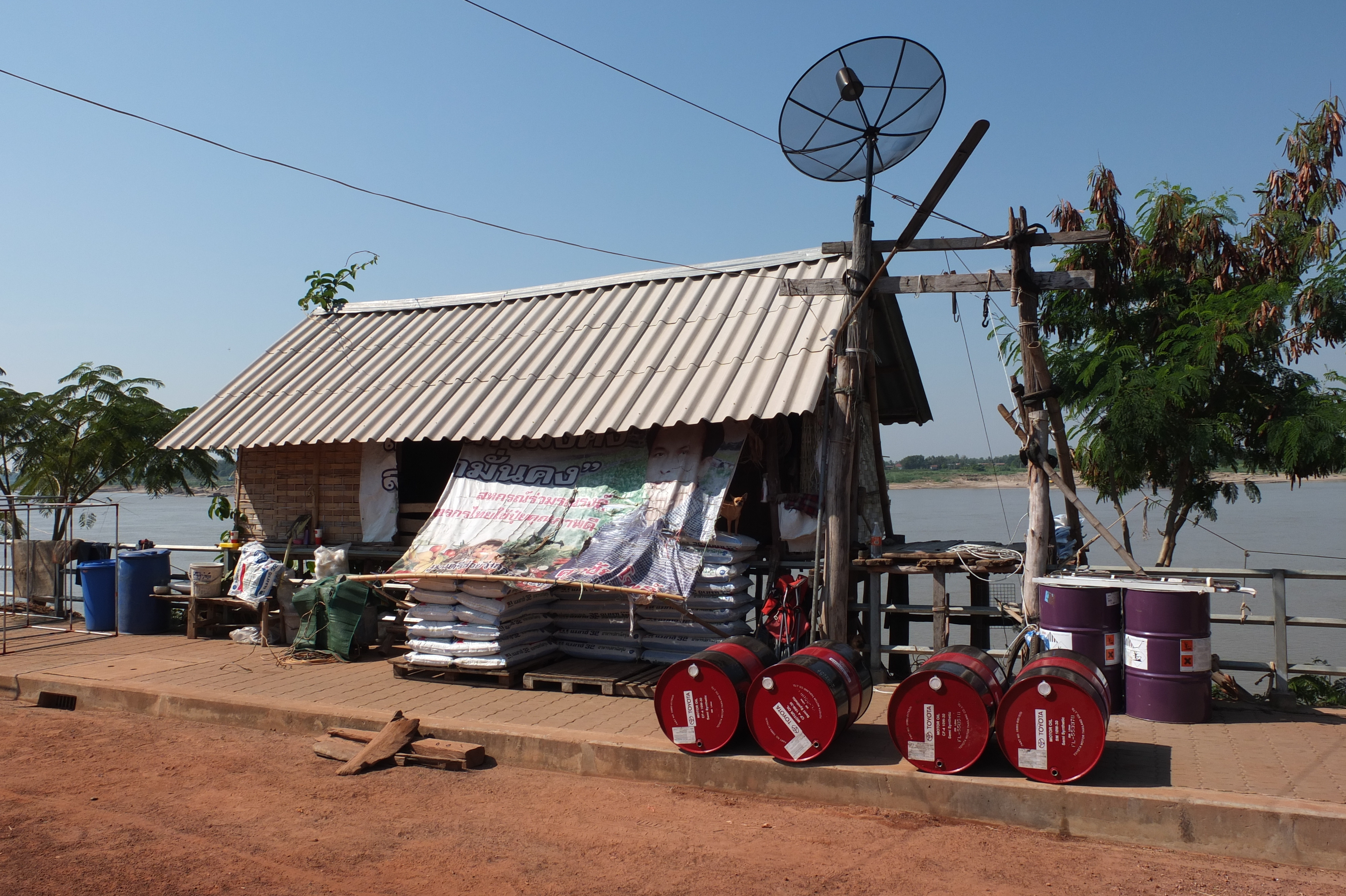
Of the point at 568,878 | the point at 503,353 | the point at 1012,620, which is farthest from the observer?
the point at 503,353

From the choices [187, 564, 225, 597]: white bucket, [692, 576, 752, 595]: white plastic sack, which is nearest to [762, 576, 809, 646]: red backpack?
[692, 576, 752, 595]: white plastic sack

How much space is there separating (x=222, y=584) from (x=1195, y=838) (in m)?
12.1

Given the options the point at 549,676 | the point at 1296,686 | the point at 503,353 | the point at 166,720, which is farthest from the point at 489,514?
the point at 1296,686

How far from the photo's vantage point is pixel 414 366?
Result: 13156 mm

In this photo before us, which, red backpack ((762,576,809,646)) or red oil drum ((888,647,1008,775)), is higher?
red backpack ((762,576,809,646))

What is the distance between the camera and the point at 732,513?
31.7 feet

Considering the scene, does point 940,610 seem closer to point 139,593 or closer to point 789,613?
point 789,613

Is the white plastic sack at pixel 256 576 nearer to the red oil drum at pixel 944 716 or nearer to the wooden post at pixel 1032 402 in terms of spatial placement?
the red oil drum at pixel 944 716

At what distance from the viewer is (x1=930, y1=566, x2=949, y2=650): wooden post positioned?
868cm

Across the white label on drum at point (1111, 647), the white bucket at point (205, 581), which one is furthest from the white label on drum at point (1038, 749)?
the white bucket at point (205, 581)

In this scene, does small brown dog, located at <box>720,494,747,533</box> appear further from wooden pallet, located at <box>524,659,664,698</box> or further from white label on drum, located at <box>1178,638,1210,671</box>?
white label on drum, located at <box>1178,638,1210,671</box>

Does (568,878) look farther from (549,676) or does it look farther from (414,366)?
(414,366)

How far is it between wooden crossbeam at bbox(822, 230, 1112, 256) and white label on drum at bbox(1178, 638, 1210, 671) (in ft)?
11.4

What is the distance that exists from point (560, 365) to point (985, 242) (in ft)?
17.9
